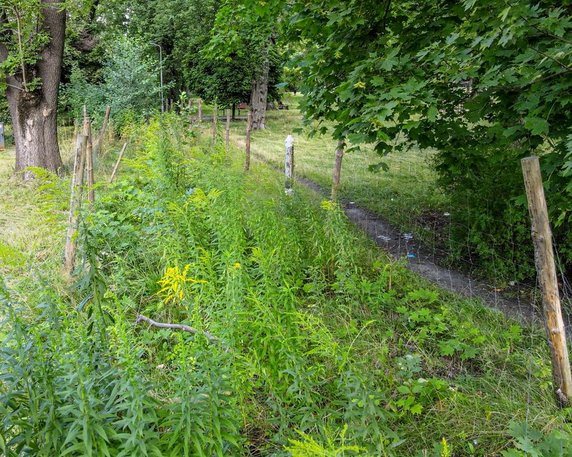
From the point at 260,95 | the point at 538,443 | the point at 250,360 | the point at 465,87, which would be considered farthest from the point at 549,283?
the point at 260,95

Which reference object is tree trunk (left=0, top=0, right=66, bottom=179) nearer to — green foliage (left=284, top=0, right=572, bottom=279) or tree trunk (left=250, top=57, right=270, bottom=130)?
green foliage (left=284, top=0, right=572, bottom=279)

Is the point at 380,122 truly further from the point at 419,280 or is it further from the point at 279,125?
the point at 279,125

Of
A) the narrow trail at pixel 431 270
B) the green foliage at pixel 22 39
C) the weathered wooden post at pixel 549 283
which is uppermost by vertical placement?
the green foliage at pixel 22 39

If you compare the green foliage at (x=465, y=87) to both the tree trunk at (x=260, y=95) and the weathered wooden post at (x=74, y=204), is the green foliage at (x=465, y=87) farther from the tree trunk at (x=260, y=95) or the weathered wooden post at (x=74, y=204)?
the tree trunk at (x=260, y=95)

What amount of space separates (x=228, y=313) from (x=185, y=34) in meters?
27.9

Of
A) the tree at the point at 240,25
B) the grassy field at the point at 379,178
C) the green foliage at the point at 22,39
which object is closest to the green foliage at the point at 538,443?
the grassy field at the point at 379,178

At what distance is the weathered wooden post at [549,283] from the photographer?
9.01ft

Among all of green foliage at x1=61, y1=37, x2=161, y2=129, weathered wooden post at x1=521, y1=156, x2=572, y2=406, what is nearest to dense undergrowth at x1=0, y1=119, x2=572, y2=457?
weathered wooden post at x1=521, y1=156, x2=572, y2=406

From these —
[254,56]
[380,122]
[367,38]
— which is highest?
[254,56]

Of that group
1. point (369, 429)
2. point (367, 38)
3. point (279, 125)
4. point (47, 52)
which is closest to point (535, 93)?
point (367, 38)

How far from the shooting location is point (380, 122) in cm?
410

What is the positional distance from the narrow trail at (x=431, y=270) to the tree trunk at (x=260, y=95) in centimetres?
1900

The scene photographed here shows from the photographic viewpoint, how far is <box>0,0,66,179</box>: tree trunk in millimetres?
9914

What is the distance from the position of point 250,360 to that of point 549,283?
195cm
